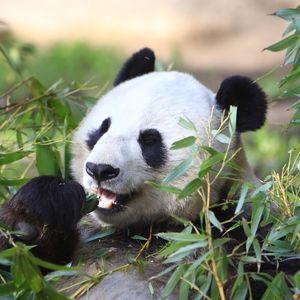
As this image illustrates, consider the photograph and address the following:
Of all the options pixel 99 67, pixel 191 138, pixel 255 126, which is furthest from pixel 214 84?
pixel 191 138

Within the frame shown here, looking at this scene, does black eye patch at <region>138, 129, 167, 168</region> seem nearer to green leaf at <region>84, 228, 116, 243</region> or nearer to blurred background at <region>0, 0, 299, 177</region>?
green leaf at <region>84, 228, 116, 243</region>

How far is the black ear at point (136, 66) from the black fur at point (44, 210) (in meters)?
0.68

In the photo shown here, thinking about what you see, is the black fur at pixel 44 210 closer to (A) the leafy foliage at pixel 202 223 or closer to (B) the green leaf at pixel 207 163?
(A) the leafy foliage at pixel 202 223

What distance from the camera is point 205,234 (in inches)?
100

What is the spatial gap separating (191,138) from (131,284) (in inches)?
22.7

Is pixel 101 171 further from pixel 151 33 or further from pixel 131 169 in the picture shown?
pixel 151 33

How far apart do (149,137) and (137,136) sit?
5 cm

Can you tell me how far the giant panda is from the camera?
2908 millimetres

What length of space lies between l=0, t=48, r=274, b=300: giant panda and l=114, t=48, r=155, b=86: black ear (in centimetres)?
11

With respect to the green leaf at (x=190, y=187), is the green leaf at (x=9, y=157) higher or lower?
lower

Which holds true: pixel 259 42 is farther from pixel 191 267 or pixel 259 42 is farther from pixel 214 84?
pixel 191 267

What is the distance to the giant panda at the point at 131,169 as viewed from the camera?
291 centimetres

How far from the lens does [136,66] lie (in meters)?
3.51

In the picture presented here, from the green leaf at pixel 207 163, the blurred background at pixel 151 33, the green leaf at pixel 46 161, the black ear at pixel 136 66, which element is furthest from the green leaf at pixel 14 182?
the blurred background at pixel 151 33
